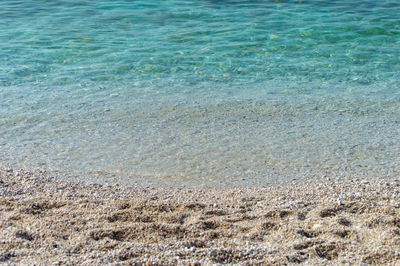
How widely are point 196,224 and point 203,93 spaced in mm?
4256

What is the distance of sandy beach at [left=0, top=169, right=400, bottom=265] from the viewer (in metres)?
3.55

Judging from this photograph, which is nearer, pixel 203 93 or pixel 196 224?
pixel 196 224

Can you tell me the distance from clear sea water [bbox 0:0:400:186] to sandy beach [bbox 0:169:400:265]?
519mm

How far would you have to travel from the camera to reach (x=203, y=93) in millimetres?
8117

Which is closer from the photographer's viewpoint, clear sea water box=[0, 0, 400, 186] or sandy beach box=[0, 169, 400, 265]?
sandy beach box=[0, 169, 400, 265]

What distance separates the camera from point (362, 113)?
733 centimetres

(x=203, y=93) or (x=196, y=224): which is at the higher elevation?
(x=196, y=224)

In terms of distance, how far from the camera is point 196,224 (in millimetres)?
4102

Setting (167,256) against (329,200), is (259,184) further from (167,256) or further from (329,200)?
(167,256)

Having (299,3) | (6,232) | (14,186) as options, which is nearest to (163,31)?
(299,3)

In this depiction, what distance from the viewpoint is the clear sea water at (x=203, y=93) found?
586 cm

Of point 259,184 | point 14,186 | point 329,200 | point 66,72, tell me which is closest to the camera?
point 329,200

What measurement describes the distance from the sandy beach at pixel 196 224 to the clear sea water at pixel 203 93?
52cm

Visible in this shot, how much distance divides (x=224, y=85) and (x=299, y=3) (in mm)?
6940
